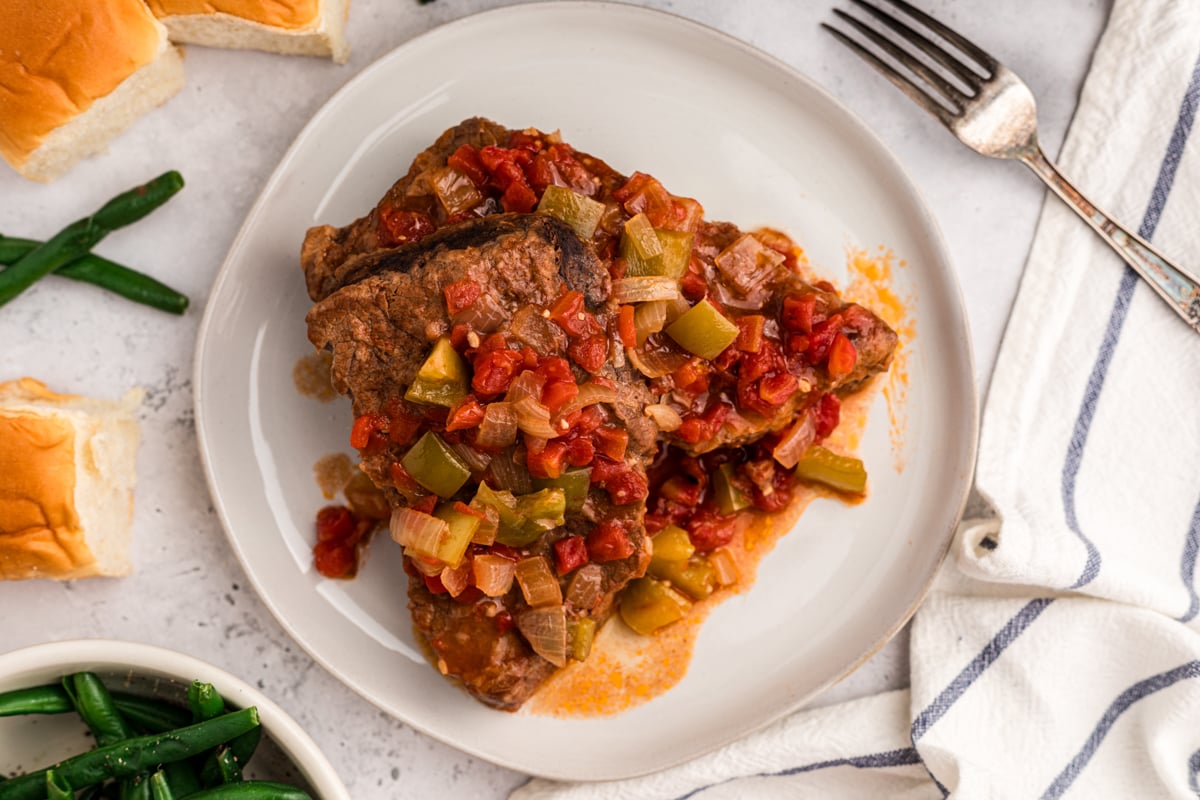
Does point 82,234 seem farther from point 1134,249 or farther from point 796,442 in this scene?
point 1134,249

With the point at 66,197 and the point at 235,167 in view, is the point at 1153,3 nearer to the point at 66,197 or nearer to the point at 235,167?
the point at 235,167

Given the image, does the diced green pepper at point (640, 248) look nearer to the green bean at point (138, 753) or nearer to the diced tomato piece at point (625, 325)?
the diced tomato piece at point (625, 325)

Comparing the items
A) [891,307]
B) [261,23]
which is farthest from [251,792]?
[891,307]

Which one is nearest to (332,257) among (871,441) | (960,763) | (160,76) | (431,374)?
(431,374)

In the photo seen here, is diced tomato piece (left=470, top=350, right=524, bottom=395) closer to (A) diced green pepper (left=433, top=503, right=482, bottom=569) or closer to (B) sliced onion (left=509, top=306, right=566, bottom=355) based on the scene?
(B) sliced onion (left=509, top=306, right=566, bottom=355)

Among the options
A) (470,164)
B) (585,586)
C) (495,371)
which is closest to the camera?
(495,371)

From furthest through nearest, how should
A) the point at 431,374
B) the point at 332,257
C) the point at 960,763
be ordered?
the point at 960,763, the point at 332,257, the point at 431,374
